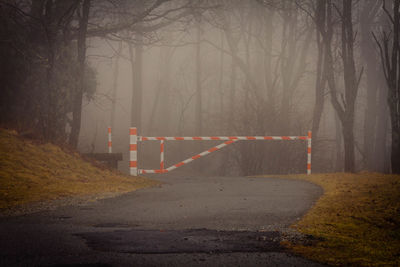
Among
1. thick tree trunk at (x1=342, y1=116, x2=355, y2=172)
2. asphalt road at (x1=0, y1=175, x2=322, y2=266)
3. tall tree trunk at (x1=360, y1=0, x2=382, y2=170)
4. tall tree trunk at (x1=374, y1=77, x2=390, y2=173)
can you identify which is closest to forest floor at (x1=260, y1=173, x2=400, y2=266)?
asphalt road at (x1=0, y1=175, x2=322, y2=266)

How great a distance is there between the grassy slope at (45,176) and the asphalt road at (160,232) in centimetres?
108

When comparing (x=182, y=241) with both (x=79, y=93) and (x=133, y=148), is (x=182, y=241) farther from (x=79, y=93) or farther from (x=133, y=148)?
(x=79, y=93)

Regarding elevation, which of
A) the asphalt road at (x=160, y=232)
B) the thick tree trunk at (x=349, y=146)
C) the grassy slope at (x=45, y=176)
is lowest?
the asphalt road at (x=160, y=232)

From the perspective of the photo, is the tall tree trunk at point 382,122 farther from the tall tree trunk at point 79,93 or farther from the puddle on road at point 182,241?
the puddle on road at point 182,241

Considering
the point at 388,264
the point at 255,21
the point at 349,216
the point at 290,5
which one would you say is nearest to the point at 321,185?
the point at 349,216

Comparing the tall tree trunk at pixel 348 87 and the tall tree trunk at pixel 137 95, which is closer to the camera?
the tall tree trunk at pixel 348 87

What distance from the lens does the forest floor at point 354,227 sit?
4668mm

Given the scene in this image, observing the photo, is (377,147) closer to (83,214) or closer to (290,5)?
(290,5)

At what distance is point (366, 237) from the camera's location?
18.1 ft

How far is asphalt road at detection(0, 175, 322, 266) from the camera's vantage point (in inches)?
178

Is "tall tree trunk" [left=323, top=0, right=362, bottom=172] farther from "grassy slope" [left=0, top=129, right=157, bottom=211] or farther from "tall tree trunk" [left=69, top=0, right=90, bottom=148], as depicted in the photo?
"tall tree trunk" [left=69, top=0, right=90, bottom=148]

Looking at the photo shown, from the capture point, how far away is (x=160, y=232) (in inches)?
224

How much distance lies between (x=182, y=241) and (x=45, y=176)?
618 centimetres

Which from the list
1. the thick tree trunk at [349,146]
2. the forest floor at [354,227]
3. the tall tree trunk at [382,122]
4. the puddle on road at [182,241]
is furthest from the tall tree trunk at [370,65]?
the puddle on road at [182,241]
